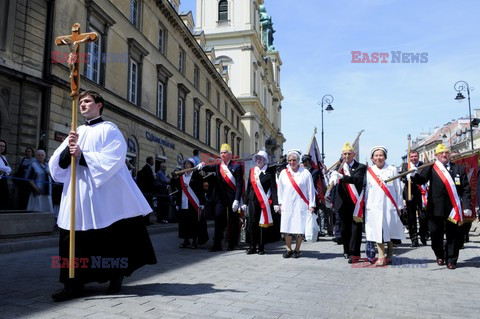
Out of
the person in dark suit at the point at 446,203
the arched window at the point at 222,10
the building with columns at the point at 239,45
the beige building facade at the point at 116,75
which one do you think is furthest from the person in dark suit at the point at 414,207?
the arched window at the point at 222,10

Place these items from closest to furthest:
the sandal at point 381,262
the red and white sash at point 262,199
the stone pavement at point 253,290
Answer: the stone pavement at point 253,290, the sandal at point 381,262, the red and white sash at point 262,199

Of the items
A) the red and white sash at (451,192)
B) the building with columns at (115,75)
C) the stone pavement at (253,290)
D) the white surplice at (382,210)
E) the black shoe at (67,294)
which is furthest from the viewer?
the building with columns at (115,75)

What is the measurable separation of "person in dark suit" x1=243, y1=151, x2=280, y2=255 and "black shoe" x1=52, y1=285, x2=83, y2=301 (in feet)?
14.6

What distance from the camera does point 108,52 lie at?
1842cm

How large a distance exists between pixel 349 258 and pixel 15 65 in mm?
11222

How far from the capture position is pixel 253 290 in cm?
480

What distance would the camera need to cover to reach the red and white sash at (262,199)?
827 cm

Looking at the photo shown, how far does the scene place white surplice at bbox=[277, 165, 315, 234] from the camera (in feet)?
25.4

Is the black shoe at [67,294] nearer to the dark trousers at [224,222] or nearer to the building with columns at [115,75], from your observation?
the dark trousers at [224,222]

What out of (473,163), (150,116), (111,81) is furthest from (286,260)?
(150,116)

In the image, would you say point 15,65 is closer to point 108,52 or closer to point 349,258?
point 108,52

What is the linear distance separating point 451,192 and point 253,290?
402cm

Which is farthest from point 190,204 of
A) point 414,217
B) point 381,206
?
point 414,217

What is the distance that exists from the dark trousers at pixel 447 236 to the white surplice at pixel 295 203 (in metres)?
2.05
